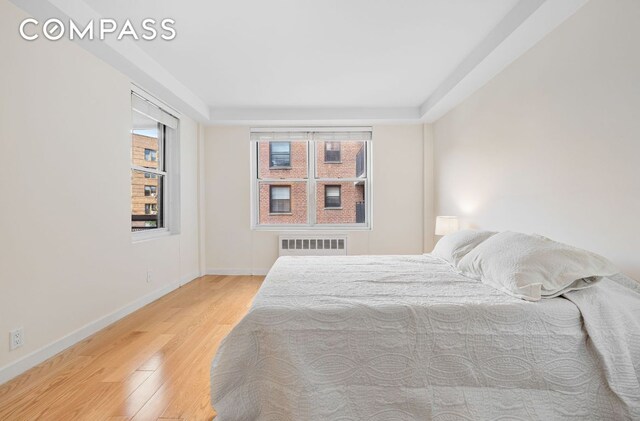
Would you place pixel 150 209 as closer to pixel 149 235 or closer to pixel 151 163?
pixel 149 235

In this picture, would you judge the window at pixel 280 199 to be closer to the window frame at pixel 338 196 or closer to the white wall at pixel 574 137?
the window frame at pixel 338 196

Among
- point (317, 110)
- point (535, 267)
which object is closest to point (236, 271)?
point (317, 110)

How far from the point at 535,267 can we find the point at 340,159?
3.85 metres

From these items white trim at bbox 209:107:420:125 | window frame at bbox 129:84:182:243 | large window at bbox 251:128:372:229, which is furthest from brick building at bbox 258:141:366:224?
window frame at bbox 129:84:182:243

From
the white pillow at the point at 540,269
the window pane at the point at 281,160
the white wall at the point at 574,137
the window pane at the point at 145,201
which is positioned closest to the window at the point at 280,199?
the window pane at the point at 281,160

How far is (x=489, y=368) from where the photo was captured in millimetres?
1448

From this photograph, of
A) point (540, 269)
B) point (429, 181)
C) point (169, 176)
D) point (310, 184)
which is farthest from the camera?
point (310, 184)

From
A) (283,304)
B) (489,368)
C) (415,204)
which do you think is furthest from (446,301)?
(415,204)

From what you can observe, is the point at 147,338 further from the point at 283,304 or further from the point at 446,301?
the point at 446,301

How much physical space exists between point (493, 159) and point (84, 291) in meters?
3.77

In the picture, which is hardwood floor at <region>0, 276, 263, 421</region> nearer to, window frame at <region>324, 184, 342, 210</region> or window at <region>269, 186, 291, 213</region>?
window at <region>269, 186, 291, 213</region>

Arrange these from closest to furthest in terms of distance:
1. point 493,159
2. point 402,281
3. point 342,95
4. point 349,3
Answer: point 402,281, point 349,3, point 493,159, point 342,95

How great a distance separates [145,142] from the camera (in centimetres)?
380

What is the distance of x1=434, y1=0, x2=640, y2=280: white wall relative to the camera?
5.97ft
